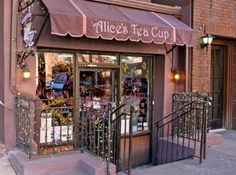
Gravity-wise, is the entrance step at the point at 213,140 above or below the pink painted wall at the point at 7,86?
below

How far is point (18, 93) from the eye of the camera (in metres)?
5.77

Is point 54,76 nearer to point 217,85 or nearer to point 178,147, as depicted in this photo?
point 178,147

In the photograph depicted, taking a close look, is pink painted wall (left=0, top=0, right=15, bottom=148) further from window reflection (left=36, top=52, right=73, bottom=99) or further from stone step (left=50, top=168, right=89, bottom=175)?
stone step (left=50, top=168, right=89, bottom=175)

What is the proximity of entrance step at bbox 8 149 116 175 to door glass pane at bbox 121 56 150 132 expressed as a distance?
2595mm

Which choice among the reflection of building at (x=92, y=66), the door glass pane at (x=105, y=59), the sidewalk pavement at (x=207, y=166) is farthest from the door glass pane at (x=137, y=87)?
the sidewalk pavement at (x=207, y=166)

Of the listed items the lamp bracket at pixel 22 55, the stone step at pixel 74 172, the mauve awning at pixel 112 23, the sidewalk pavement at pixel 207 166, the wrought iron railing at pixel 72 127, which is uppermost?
the mauve awning at pixel 112 23

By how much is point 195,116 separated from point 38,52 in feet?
12.0

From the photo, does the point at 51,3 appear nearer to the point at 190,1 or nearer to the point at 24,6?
the point at 24,6

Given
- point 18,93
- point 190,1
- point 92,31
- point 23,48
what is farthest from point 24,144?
point 190,1

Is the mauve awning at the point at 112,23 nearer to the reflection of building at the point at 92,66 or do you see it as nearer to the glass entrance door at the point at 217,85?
the reflection of building at the point at 92,66

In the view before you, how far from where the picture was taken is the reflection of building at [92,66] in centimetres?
570

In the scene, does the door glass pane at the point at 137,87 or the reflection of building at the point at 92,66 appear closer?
the reflection of building at the point at 92,66

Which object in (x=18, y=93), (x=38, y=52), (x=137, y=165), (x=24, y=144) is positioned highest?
(x=38, y=52)

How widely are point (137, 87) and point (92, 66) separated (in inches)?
59.1
